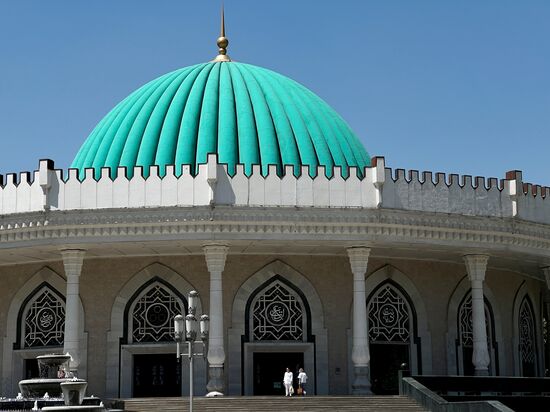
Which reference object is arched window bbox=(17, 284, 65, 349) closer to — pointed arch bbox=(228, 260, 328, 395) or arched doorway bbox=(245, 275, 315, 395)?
pointed arch bbox=(228, 260, 328, 395)

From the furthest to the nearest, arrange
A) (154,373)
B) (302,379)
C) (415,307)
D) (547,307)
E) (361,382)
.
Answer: (547,307), (415,307), (154,373), (302,379), (361,382)

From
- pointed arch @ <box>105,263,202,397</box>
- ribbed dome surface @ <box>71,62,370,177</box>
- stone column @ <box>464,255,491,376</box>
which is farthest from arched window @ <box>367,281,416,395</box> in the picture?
pointed arch @ <box>105,263,202,397</box>

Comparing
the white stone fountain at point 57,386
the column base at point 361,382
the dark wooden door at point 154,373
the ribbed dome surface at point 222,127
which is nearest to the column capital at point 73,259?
the white stone fountain at point 57,386

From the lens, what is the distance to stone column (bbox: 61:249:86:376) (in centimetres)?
2491

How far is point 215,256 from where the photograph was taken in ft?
81.1

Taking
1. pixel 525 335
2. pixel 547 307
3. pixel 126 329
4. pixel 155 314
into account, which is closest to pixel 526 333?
pixel 525 335

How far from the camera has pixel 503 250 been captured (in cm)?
2688

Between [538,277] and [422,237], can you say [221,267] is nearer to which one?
[422,237]

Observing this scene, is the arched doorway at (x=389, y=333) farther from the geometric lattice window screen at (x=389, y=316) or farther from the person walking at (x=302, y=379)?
the person walking at (x=302, y=379)

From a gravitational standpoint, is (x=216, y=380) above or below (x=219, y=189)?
below

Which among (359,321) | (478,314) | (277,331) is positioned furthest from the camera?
(277,331)

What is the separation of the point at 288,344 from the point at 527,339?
9.07m

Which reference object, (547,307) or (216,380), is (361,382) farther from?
(547,307)

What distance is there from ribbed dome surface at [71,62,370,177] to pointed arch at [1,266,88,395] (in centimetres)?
342
